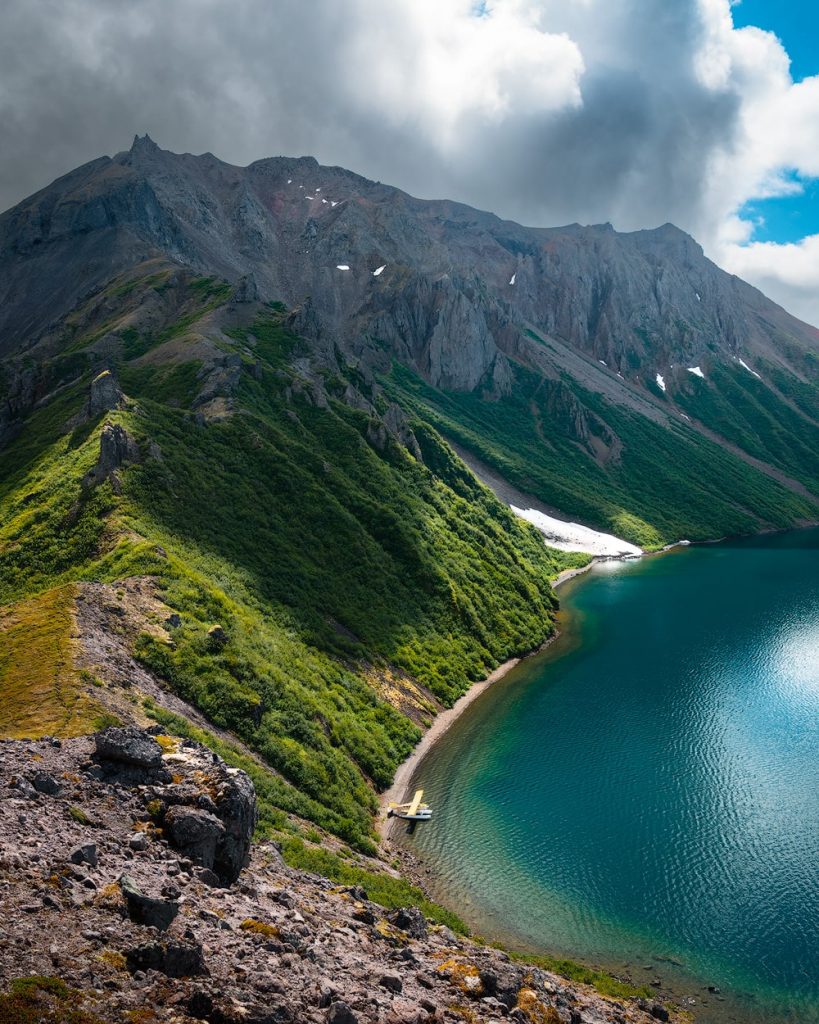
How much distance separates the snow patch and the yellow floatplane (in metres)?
109

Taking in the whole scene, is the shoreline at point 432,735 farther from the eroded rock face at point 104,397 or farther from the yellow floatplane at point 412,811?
the eroded rock face at point 104,397

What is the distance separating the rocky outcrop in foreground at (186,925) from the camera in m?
17.8

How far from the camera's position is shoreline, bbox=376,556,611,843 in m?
54.5

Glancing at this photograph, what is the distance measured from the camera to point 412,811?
53.1 meters

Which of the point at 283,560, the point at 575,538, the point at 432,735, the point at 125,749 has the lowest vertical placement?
the point at 432,735

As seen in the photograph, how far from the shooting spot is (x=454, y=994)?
83.5 feet

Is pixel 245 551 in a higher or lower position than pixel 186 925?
higher

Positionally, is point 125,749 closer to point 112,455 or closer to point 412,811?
point 412,811

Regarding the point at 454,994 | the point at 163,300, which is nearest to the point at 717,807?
the point at 454,994

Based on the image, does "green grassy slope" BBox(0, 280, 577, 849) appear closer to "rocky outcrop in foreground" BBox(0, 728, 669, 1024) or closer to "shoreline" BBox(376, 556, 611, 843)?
"shoreline" BBox(376, 556, 611, 843)

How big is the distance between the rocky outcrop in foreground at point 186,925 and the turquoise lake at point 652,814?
326 inches

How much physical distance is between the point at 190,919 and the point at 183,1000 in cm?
390

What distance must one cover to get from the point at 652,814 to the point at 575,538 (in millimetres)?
117210

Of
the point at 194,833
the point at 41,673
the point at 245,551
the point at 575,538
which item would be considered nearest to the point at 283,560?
the point at 245,551
